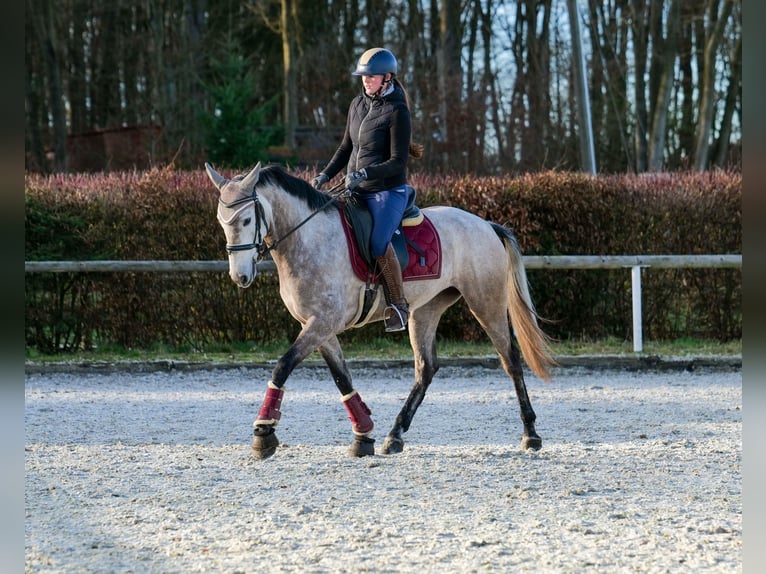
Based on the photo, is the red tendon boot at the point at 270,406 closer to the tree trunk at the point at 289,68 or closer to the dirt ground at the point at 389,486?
the dirt ground at the point at 389,486

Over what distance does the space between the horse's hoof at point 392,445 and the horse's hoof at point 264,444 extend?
0.87 metres

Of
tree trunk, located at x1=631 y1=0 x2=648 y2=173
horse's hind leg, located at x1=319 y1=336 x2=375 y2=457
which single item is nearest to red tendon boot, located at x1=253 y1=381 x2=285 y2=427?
horse's hind leg, located at x1=319 y1=336 x2=375 y2=457

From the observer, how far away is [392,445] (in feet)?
22.5

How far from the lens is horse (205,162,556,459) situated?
20.2 feet

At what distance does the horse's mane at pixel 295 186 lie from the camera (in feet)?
21.5

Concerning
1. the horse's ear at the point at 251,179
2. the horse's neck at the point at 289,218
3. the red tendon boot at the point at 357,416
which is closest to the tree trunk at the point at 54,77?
the horse's neck at the point at 289,218

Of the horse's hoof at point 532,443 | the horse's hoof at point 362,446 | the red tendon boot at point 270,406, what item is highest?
the red tendon boot at point 270,406

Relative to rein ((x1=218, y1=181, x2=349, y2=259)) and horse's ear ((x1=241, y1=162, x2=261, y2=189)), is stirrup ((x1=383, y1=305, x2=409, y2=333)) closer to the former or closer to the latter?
rein ((x1=218, y1=181, x2=349, y2=259))

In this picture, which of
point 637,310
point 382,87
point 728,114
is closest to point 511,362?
point 382,87

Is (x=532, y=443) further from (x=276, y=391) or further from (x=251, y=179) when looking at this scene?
(x=251, y=179)

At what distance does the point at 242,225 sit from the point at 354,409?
1563mm

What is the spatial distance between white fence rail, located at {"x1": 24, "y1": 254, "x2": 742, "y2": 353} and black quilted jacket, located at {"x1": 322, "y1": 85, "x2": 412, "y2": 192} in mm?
5111

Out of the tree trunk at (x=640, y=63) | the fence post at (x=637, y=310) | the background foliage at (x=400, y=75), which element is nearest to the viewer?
the fence post at (x=637, y=310)
